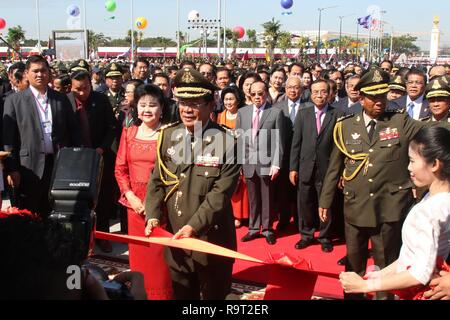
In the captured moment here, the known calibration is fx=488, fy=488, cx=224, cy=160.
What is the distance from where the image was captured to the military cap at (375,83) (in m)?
3.25

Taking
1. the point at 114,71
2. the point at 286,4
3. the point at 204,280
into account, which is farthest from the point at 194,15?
the point at 204,280

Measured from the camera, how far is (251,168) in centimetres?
514

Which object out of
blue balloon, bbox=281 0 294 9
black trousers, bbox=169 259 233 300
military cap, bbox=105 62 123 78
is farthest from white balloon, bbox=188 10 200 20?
black trousers, bbox=169 259 233 300

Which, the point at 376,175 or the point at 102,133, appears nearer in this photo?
the point at 376,175

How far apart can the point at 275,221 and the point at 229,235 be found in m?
3.03

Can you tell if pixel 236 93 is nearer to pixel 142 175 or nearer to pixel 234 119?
pixel 234 119

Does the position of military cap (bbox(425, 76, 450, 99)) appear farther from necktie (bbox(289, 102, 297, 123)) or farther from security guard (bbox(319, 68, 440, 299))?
necktie (bbox(289, 102, 297, 123))

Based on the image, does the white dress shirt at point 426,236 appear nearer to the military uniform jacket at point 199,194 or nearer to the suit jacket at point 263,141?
the military uniform jacket at point 199,194

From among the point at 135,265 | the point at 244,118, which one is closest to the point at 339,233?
the point at 244,118

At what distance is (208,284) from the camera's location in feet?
9.19

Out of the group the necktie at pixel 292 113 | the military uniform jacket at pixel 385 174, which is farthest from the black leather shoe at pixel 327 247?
the military uniform jacket at pixel 385 174

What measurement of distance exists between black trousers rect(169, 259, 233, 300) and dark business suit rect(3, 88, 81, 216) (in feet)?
6.46

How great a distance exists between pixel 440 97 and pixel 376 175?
1.15m
